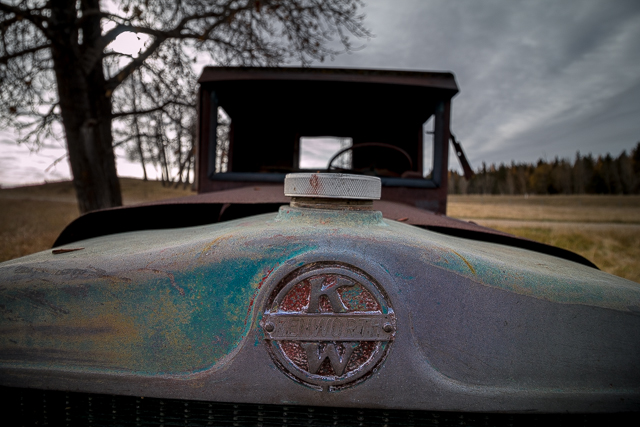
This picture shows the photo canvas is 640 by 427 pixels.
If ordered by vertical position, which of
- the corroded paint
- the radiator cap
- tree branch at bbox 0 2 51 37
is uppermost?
tree branch at bbox 0 2 51 37

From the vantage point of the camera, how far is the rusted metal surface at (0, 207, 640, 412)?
765 millimetres

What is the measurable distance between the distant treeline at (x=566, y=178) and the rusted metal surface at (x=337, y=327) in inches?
1114

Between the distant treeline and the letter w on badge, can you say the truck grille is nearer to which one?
the letter w on badge

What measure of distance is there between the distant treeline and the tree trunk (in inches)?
1002

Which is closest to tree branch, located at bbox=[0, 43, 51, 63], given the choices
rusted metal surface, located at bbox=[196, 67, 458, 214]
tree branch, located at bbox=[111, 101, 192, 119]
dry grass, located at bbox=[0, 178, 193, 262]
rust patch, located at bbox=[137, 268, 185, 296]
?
tree branch, located at bbox=[111, 101, 192, 119]

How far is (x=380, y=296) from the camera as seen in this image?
0.76m

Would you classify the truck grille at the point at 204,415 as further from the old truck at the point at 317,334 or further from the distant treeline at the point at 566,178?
the distant treeline at the point at 566,178

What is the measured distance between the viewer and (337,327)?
29.4 inches

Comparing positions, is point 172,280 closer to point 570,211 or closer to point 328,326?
point 328,326

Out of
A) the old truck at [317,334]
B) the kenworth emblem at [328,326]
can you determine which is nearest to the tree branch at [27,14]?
the old truck at [317,334]

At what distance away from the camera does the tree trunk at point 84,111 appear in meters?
5.16

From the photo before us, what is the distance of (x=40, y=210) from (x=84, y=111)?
12.1 meters

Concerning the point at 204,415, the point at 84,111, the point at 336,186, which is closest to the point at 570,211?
the point at 84,111

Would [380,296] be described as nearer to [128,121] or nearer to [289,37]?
[289,37]
